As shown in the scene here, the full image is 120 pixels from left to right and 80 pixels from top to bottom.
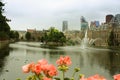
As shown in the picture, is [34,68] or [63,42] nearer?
[34,68]

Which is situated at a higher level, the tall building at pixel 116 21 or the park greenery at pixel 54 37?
the tall building at pixel 116 21

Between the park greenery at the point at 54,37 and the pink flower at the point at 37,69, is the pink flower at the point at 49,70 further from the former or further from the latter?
the park greenery at the point at 54,37

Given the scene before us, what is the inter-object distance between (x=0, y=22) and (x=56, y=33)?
55775 mm

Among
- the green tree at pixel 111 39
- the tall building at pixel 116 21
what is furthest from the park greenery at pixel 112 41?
the tall building at pixel 116 21

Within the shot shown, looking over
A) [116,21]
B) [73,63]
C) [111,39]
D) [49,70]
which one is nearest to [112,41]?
[111,39]

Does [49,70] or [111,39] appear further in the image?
[111,39]

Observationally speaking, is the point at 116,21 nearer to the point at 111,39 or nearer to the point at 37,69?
the point at 111,39

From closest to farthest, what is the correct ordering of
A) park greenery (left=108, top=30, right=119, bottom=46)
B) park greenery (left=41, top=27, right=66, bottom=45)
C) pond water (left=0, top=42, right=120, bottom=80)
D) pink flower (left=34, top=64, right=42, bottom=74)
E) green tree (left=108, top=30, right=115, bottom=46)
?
pink flower (left=34, top=64, right=42, bottom=74)
pond water (left=0, top=42, right=120, bottom=80)
park greenery (left=41, top=27, right=66, bottom=45)
green tree (left=108, top=30, right=115, bottom=46)
park greenery (left=108, top=30, right=119, bottom=46)

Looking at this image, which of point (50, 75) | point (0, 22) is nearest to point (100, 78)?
point (50, 75)

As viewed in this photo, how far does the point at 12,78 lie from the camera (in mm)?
23234

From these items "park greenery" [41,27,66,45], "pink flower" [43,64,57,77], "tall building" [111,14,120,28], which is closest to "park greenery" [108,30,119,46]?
"tall building" [111,14,120,28]

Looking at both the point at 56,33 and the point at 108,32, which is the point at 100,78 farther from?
the point at 108,32

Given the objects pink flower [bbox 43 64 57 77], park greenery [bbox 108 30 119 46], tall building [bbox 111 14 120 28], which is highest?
tall building [bbox 111 14 120 28]

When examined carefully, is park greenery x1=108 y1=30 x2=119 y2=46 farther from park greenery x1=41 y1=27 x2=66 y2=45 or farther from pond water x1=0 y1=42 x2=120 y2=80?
pond water x1=0 y1=42 x2=120 y2=80
